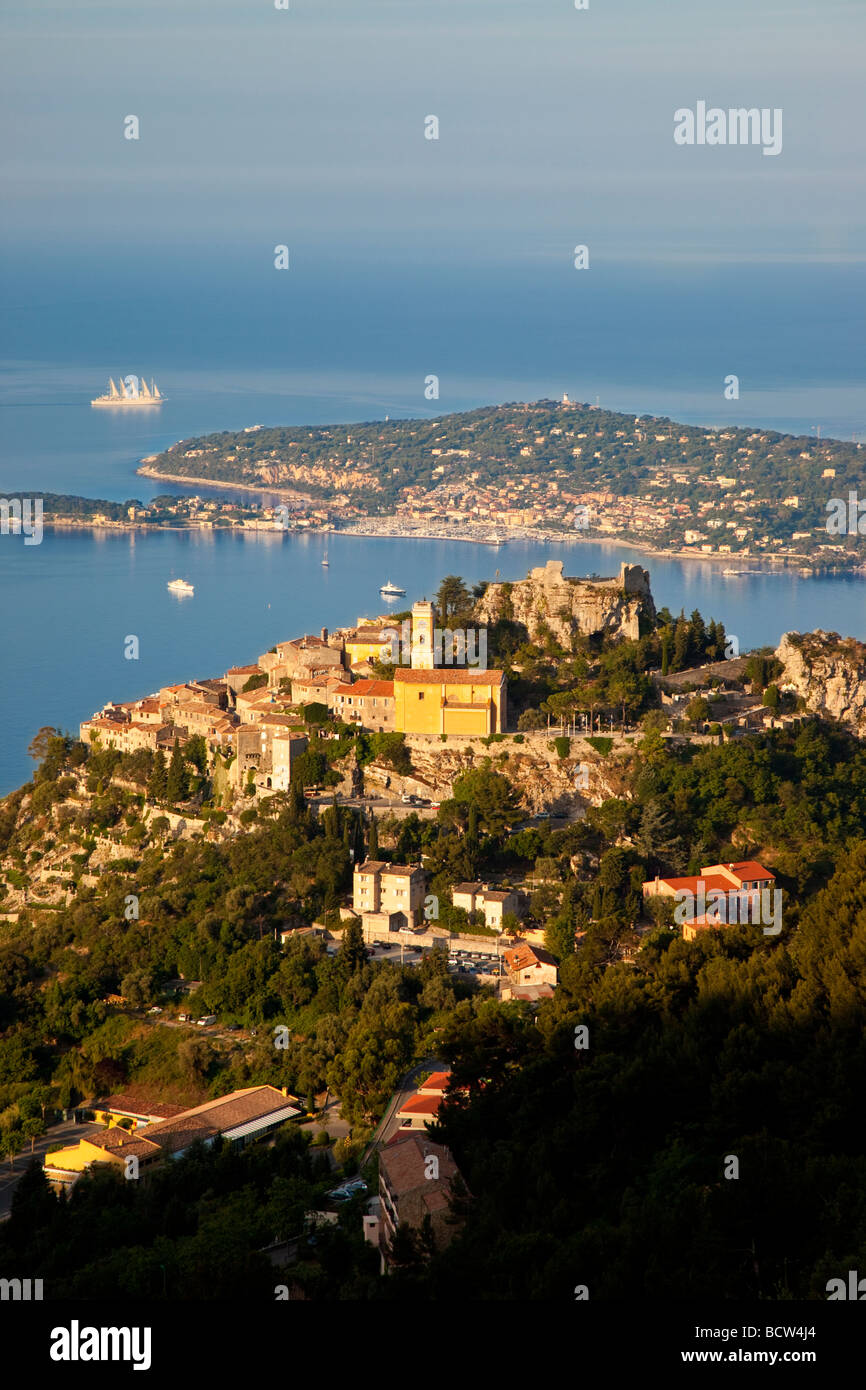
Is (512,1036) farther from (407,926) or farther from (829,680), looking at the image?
(829,680)

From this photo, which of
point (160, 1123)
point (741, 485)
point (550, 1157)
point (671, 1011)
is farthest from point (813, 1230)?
point (741, 485)

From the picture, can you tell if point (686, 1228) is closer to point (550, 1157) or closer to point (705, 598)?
point (550, 1157)

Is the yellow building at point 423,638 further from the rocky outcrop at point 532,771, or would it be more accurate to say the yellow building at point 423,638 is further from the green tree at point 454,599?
the rocky outcrop at point 532,771

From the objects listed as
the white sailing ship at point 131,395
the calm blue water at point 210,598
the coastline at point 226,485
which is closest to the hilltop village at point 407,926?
the calm blue water at point 210,598

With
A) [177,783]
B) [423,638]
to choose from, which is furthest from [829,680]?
[177,783]

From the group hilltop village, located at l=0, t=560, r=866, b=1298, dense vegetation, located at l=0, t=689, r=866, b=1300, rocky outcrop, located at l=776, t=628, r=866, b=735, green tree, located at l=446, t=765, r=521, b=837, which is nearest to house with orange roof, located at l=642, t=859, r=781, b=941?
hilltop village, located at l=0, t=560, r=866, b=1298

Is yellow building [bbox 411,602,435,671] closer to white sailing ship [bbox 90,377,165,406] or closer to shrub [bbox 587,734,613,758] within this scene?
shrub [bbox 587,734,613,758]

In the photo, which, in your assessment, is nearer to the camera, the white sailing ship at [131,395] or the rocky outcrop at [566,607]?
the rocky outcrop at [566,607]
